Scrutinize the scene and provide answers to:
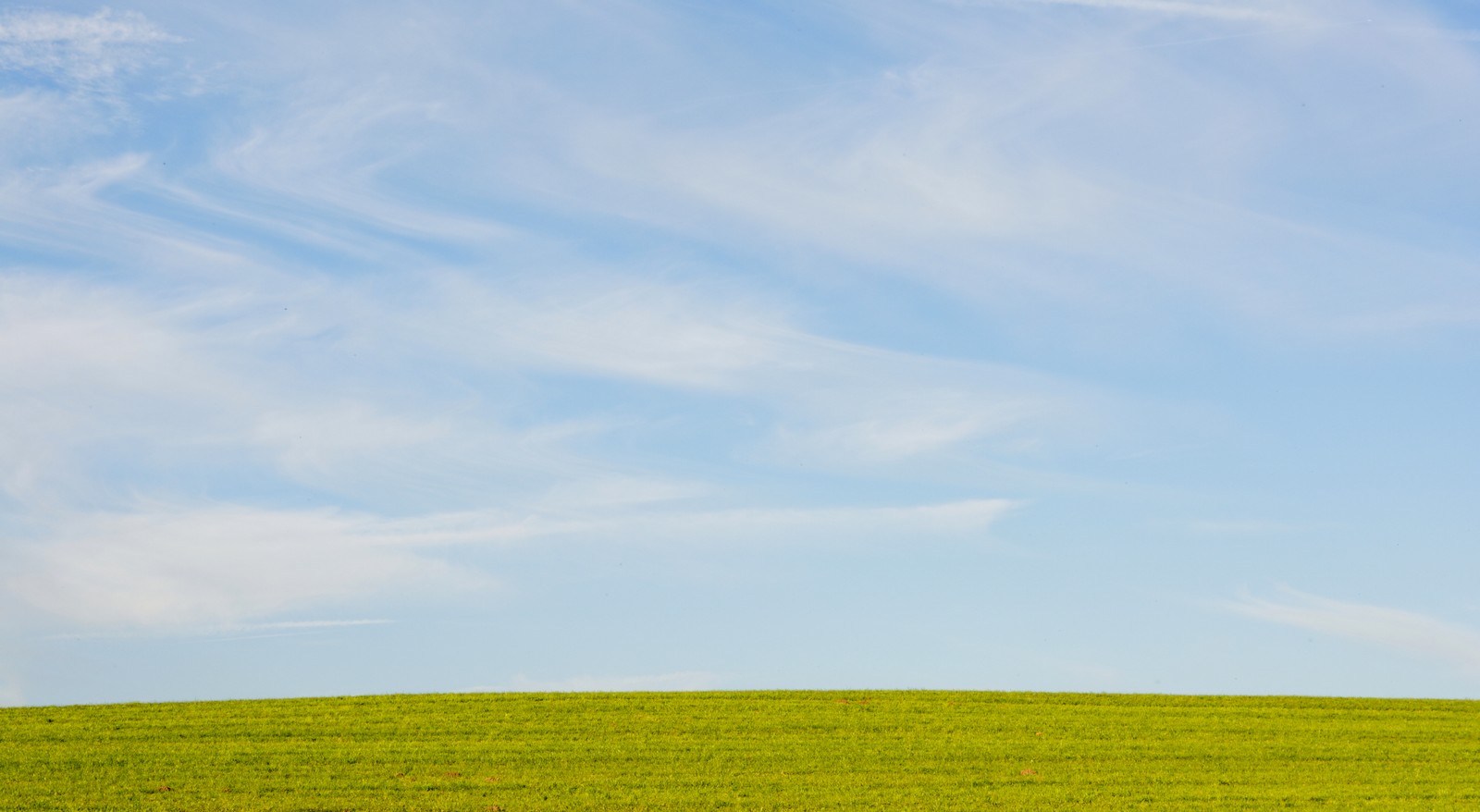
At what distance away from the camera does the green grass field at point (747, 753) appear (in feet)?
65.0

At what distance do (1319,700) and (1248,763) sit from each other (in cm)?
676

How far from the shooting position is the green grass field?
65.0 feet

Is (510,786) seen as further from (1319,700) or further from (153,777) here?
(1319,700)

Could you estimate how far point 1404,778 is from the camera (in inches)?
870

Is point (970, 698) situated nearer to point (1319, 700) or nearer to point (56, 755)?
point (1319, 700)

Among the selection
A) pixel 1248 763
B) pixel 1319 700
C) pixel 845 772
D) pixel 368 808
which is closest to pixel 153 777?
pixel 368 808

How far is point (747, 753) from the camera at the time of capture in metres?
22.5

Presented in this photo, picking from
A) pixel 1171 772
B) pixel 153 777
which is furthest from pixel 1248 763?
pixel 153 777

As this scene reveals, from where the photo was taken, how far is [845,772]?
70.2ft

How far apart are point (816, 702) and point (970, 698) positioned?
138 inches

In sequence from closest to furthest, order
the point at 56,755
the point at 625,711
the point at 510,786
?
the point at 510,786
the point at 56,755
the point at 625,711

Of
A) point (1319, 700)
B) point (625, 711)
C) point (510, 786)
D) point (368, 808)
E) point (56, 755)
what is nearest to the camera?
point (368, 808)

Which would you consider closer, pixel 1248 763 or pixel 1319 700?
pixel 1248 763

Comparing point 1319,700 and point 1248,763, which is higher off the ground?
point 1319,700
